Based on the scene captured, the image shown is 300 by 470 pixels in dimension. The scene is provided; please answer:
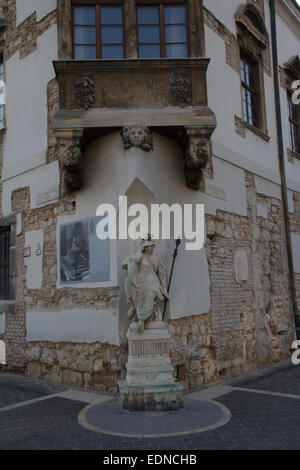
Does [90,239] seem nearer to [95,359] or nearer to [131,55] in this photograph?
[95,359]

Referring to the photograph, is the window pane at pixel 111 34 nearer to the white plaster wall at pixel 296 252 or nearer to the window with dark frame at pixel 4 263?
the window with dark frame at pixel 4 263

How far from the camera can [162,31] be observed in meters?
7.44

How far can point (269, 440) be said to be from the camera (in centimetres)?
451

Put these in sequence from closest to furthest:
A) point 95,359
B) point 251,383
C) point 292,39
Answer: point 95,359
point 251,383
point 292,39

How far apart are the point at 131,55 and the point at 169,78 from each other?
738mm

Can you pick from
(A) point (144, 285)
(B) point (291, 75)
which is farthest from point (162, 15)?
(B) point (291, 75)

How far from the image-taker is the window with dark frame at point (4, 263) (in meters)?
9.34

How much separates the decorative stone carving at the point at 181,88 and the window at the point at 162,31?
495 millimetres

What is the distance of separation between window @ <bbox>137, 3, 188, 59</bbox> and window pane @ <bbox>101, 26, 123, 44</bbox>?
343 millimetres

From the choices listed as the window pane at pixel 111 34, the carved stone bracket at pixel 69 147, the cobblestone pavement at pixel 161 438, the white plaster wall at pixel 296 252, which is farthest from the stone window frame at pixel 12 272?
the white plaster wall at pixel 296 252

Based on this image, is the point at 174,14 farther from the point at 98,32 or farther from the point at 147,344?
the point at 147,344

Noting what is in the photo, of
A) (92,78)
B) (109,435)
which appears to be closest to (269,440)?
(109,435)

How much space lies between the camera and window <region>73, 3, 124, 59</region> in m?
7.34

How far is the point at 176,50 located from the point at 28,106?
3.42 metres
